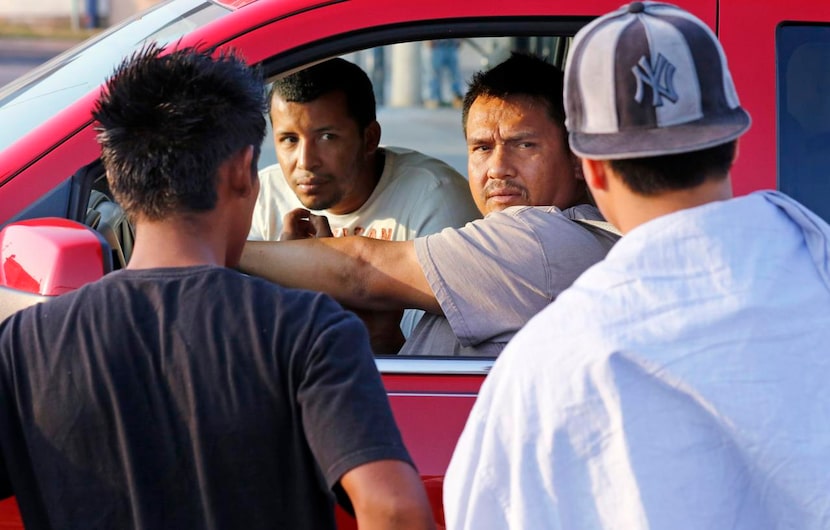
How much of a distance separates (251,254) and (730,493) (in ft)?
4.90

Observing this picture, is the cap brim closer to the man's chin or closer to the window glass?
the window glass

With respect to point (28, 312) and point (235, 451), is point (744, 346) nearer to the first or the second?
point (235, 451)

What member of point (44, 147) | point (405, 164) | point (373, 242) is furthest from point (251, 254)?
point (405, 164)

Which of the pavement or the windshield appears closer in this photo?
the windshield

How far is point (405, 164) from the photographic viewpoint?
3.56m

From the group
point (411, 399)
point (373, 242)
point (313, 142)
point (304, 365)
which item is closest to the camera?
point (304, 365)

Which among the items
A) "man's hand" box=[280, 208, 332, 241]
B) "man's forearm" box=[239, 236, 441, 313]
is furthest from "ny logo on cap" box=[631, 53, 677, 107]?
"man's hand" box=[280, 208, 332, 241]

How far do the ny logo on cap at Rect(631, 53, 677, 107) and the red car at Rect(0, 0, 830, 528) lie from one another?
2.97ft

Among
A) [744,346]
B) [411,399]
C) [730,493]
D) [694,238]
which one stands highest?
[694,238]

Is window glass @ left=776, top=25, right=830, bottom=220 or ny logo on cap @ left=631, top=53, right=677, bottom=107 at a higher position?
ny logo on cap @ left=631, top=53, right=677, bottom=107

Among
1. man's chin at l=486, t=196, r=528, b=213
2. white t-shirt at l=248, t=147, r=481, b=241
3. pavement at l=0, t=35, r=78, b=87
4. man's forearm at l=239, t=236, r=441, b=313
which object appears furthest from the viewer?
pavement at l=0, t=35, r=78, b=87

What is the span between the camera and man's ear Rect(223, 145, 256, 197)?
1760 millimetres

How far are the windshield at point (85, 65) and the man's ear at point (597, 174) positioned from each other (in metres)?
1.17

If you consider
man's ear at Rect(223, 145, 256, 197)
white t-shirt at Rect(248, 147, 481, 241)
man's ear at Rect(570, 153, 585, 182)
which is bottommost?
white t-shirt at Rect(248, 147, 481, 241)
